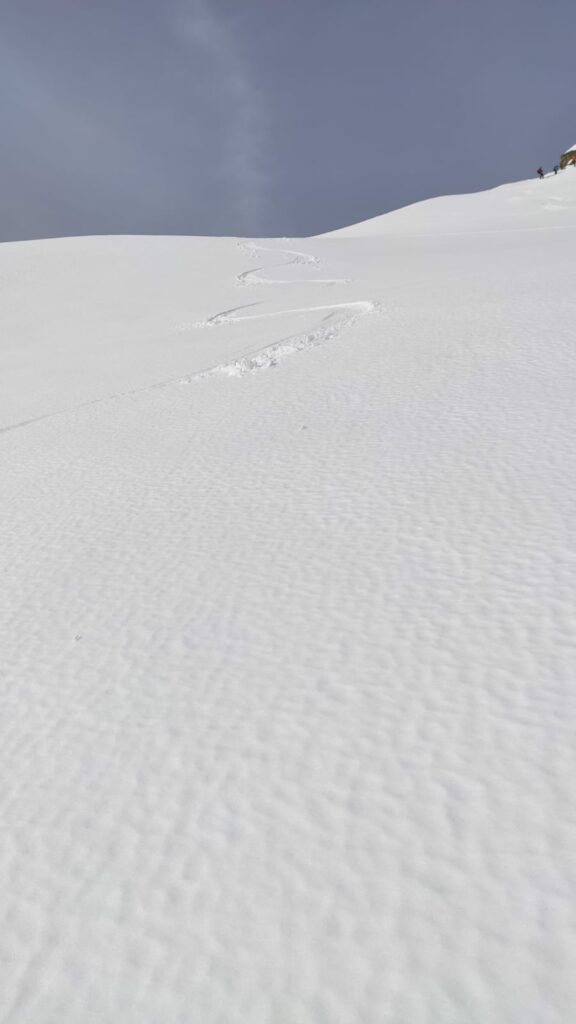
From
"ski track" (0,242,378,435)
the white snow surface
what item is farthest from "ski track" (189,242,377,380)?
the white snow surface

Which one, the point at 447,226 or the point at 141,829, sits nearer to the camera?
the point at 141,829

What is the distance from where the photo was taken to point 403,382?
588cm

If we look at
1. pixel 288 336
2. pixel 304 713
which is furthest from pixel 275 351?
pixel 304 713

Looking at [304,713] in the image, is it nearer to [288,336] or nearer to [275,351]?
[275,351]

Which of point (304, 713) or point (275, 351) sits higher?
point (275, 351)

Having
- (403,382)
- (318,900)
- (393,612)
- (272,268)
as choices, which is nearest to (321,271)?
(272,268)

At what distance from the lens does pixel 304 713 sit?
2.32 m

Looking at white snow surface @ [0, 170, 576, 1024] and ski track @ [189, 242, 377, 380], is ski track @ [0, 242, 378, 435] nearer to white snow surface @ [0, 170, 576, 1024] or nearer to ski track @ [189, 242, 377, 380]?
ski track @ [189, 242, 377, 380]

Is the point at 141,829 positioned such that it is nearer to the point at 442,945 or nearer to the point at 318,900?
the point at 318,900

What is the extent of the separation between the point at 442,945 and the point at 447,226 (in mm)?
36726

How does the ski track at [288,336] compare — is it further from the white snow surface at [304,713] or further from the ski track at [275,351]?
the white snow surface at [304,713]

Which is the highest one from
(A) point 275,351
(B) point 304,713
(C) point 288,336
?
(C) point 288,336

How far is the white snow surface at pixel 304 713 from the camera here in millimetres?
1576

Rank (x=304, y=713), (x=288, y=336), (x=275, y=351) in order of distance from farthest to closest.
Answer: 1. (x=288, y=336)
2. (x=275, y=351)
3. (x=304, y=713)
